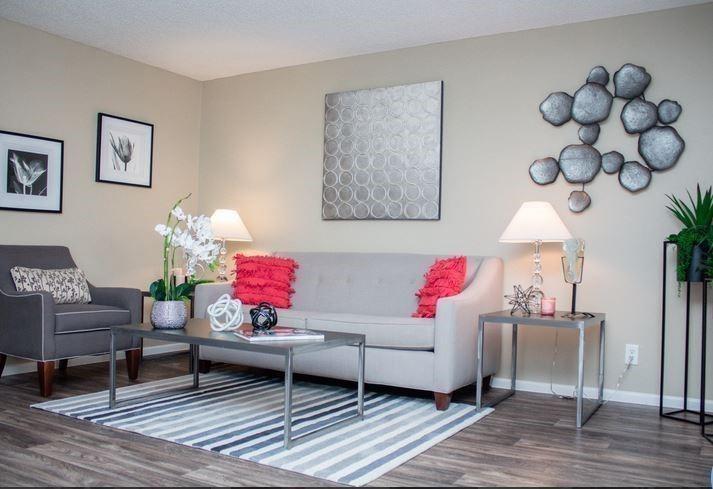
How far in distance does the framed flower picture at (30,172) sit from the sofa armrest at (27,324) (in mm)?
803

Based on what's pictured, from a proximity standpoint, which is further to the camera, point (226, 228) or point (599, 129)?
point (226, 228)

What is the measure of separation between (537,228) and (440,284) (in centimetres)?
66

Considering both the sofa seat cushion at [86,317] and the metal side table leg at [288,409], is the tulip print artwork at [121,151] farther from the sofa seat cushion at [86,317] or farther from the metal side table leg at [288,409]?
the metal side table leg at [288,409]

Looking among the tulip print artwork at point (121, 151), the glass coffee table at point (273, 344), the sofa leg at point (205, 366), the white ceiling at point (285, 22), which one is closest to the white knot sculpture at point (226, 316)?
the glass coffee table at point (273, 344)

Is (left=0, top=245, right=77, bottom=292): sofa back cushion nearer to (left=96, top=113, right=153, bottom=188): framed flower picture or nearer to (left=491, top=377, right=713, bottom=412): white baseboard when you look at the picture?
(left=96, top=113, right=153, bottom=188): framed flower picture

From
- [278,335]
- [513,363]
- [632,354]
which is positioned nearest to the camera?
[278,335]

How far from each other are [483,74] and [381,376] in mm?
2162

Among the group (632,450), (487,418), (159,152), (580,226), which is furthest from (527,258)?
(159,152)

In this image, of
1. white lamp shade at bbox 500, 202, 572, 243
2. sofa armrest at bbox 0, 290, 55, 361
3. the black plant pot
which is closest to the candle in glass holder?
white lamp shade at bbox 500, 202, 572, 243

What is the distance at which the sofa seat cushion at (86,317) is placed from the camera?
12.8ft

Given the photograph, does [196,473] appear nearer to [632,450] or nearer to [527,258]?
[632,450]

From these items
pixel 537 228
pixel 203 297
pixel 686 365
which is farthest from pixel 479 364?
pixel 203 297

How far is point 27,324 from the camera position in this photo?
3.88m

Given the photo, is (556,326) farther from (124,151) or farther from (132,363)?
(124,151)
